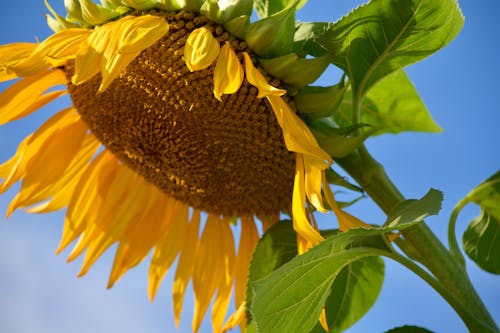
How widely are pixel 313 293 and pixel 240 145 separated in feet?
1.52

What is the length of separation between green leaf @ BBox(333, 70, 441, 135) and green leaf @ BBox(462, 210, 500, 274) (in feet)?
1.30

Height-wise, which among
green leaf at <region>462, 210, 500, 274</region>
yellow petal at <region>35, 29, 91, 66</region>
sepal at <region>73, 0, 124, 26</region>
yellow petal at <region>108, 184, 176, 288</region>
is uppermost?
sepal at <region>73, 0, 124, 26</region>

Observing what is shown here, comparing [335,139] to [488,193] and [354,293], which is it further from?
[354,293]

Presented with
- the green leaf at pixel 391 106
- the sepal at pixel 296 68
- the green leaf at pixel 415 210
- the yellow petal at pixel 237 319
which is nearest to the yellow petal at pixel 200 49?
the sepal at pixel 296 68

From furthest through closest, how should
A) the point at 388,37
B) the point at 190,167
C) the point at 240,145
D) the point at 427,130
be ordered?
1. the point at 427,130
2. the point at 190,167
3. the point at 240,145
4. the point at 388,37

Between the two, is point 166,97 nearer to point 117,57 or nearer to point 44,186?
point 117,57

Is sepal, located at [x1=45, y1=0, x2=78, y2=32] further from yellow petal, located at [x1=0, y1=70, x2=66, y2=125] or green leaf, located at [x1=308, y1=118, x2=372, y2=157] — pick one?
green leaf, located at [x1=308, y1=118, x2=372, y2=157]

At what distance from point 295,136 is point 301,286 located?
338 mm

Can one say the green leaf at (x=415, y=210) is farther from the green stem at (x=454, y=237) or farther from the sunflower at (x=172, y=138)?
the green stem at (x=454, y=237)

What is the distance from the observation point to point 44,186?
7.84 feet

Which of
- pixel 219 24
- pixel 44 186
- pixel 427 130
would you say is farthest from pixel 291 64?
pixel 44 186

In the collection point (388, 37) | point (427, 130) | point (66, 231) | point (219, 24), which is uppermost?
point (219, 24)

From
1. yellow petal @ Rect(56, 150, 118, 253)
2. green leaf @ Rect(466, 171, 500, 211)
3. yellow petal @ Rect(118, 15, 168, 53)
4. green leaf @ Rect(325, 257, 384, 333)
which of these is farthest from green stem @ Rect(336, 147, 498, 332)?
yellow petal @ Rect(56, 150, 118, 253)

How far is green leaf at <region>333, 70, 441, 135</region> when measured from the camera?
2.22m
